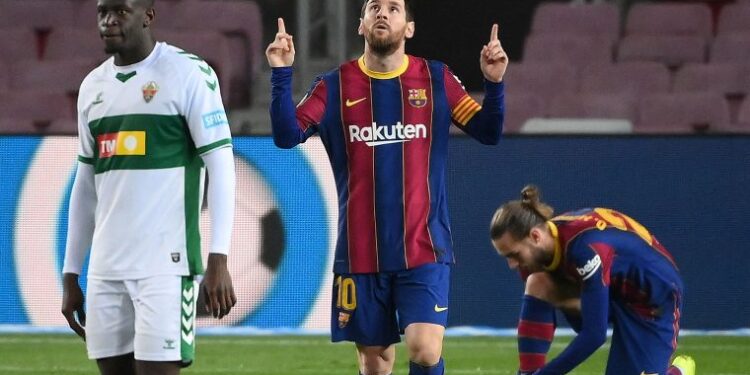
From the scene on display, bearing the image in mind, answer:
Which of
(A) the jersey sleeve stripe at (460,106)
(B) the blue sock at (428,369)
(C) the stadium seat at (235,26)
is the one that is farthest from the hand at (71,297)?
(C) the stadium seat at (235,26)

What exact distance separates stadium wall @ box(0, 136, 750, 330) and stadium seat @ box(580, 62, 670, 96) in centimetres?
332

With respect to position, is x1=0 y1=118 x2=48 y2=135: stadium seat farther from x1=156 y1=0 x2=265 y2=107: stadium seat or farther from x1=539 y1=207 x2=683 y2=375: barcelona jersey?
x1=539 y1=207 x2=683 y2=375: barcelona jersey

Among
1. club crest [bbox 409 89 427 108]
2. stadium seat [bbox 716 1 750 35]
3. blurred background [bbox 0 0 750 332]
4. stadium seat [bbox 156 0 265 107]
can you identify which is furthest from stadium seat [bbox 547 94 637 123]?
club crest [bbox 409 89 427 108]

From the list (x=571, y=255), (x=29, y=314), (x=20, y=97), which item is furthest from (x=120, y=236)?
(x=20, y=97)

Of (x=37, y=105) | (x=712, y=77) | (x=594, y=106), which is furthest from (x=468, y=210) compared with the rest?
(x=37, y=105)

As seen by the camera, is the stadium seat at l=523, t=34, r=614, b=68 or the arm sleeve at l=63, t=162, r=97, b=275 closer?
the arm sleeve at l=63, t=162, r=97, b=275

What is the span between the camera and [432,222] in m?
5.57

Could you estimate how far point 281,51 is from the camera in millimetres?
5305

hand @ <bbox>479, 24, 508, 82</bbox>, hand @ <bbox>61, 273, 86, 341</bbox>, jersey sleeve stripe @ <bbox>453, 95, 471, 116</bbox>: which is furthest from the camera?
jersey sleeve stripe @ <bbox>453, 95, 471, 116</bbox>

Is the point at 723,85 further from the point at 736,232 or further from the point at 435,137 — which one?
the point at 435,137

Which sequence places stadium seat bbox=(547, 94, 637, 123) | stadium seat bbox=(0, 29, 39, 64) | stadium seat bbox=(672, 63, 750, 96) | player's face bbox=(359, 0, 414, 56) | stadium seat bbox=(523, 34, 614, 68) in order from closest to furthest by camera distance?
player's face bbox=(359, 0, 414, 56), stadium seat bbox=(547, 94, 637, 123), stadium seat bbox=(672, 63, 750, 96), stadium seat bbox=(523, 34, 614, 68), stadium seat bbox=(0, 29, 39, 64)

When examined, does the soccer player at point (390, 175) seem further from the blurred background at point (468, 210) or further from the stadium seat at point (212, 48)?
the stadium seat at point (212, 48)

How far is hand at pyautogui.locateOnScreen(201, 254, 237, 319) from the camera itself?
4.33 metres

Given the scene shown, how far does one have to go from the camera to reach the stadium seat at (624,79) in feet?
39.9
